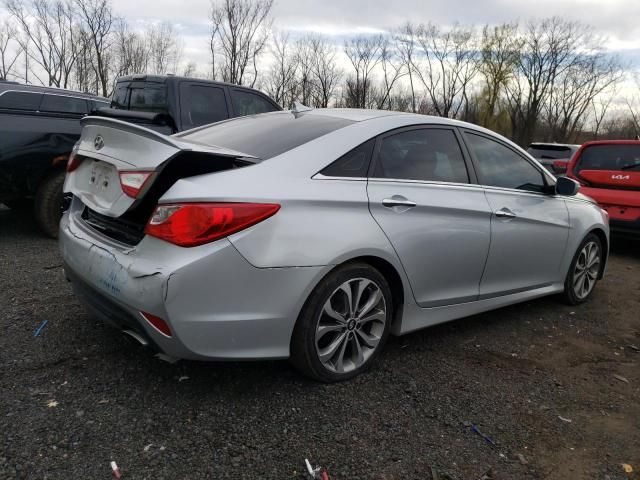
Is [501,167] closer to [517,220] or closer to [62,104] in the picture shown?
[517,220]

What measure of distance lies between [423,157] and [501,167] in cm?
88

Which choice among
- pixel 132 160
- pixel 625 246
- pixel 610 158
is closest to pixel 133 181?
pixel 132 160

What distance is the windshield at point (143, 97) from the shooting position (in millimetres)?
6401

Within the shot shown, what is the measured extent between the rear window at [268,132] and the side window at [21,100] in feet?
11.8

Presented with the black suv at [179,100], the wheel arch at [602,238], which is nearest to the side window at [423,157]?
the wheel arch at [602,238]

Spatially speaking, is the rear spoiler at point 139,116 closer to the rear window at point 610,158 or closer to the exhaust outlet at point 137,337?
the exhaust outlet at point 137,337

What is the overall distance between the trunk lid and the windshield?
370 centimetres

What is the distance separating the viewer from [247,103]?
716 cm

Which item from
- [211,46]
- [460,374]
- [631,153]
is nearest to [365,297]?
[460,374]

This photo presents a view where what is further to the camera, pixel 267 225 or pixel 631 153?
pixel 631 153

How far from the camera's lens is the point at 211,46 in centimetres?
3350

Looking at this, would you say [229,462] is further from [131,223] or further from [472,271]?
[472,271]

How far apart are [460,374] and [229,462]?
60.7 inches

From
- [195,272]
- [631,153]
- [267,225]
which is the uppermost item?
[631,153]
